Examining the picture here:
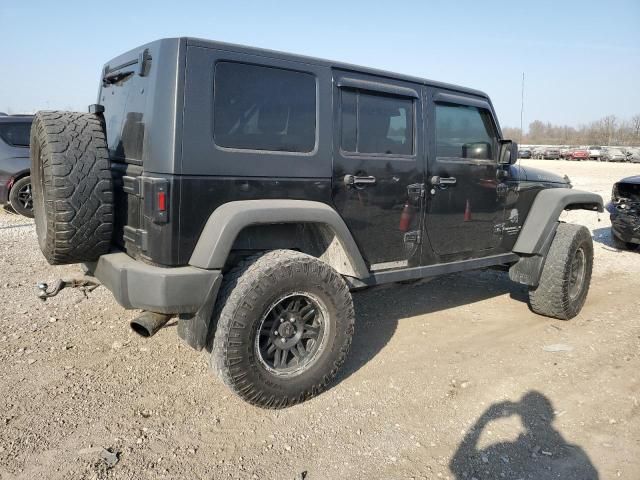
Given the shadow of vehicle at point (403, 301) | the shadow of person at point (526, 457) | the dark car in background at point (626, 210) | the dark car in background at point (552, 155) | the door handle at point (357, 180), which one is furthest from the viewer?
the dark car in background at point (552, 155)

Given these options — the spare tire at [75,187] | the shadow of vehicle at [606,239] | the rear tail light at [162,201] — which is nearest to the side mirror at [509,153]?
the rear tail light at [162,201]

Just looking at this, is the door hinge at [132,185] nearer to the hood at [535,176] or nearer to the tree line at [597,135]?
the hood at [535,176]

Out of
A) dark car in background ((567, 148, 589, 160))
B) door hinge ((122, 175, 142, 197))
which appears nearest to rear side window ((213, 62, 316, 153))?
door hinge ((122, 175, 142, 197))

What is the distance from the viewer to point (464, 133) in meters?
4.21

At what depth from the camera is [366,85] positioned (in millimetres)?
3465

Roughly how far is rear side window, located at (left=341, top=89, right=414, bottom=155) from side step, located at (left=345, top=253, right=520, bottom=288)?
2.89ft

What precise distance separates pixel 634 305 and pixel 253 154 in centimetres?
469

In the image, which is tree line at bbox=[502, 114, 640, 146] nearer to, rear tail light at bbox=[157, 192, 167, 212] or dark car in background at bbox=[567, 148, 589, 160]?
dark car in background at bbox=[567, 148, 589, 160]

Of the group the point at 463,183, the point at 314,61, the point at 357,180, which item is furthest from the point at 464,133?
the point at 314,61

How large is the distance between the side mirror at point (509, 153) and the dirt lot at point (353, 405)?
5.06 ft

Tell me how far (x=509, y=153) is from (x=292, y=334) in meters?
2.60

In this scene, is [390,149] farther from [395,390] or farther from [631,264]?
[631,264]

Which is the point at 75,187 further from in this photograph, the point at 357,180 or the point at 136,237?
the point at 357,180

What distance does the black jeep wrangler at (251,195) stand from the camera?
273 cm
